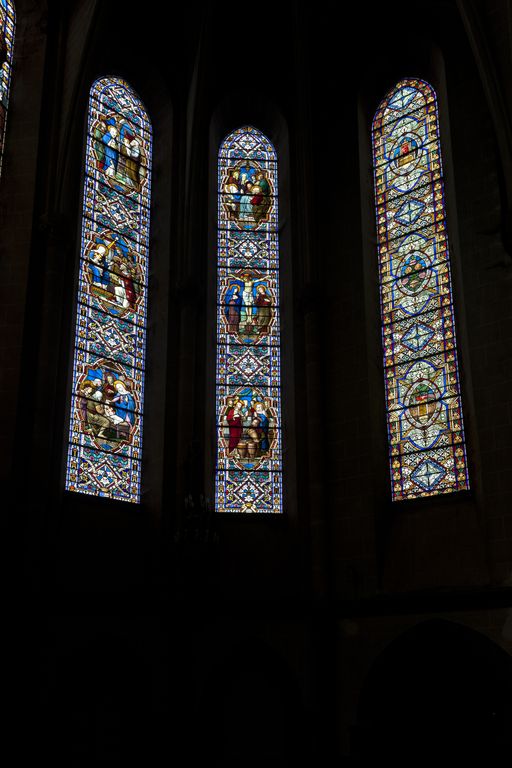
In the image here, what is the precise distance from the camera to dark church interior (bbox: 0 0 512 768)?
1207 centimetres

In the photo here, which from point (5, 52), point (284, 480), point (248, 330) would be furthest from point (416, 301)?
point (5, 52)

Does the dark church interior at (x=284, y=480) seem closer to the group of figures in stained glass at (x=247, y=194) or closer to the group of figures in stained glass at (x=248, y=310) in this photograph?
the group of figures in stained glass at (x=248, y=310)

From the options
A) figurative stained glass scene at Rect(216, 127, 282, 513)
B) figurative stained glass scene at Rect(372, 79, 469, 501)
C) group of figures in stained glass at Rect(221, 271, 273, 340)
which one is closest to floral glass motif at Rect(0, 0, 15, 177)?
figurative stained glass scene at Rect(216, 127, 282, 513)

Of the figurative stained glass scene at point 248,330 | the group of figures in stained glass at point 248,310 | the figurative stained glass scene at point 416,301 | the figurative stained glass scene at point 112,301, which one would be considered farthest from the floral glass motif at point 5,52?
the figurative stained glass scene at point 416,301

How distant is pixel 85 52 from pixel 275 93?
11.7ft

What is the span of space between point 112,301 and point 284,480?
144 inches

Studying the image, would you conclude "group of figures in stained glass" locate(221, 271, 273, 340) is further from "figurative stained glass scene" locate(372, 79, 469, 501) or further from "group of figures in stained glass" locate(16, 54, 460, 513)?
"figurative stained glass scene" locate(372, 79, 469, 501)

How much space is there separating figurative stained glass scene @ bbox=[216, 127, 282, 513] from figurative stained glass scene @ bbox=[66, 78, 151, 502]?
127 cm

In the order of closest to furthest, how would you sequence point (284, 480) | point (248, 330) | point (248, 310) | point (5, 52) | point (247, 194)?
point (5, 52)
point (284, 480)
point (248, 330)
point (248, 310)
point (247, 194)

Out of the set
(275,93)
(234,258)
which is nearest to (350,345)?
(234,258)

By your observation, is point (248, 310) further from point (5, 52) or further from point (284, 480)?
point (5, 52)

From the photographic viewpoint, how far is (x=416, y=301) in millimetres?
14359

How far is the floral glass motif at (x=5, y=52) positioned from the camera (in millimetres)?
13817

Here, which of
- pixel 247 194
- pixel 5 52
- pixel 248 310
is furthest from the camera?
pixel 247 194
